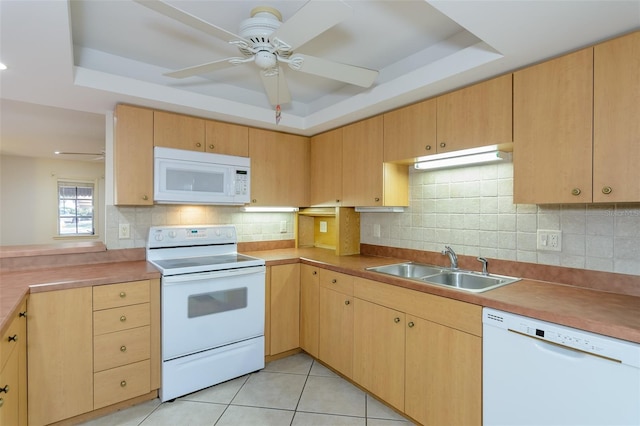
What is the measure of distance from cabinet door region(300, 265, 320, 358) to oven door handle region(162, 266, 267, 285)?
395mm

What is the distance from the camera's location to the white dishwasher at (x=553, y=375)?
1.19m

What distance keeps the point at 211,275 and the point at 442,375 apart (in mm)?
1648

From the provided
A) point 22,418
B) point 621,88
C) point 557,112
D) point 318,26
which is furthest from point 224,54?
point 22,418

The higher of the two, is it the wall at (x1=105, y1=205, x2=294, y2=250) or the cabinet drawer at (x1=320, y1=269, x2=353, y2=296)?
the wall at (x1=105, y1=205, x2=294, y2=250)

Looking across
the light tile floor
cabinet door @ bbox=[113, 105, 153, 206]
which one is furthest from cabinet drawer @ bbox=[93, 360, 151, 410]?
cabinet door @ bbox=[113, 105, 153, 206]

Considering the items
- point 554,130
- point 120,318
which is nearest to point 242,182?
point 120,318

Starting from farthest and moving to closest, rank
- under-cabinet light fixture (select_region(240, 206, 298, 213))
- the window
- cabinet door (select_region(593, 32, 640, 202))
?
1. the window
2. under-cabinet light fixture (select_region(240, 206, 298, 213))
3. cabinet door (select_region(593, 32, 640, 202))

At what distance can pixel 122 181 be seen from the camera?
238 cm

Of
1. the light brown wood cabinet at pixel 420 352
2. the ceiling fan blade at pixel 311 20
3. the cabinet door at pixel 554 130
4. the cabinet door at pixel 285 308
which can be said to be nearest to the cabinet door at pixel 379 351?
the light brown wood cabinet at pixel 420 352

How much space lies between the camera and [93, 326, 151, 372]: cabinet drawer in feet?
6.58

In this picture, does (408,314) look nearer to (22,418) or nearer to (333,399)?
(333,399)

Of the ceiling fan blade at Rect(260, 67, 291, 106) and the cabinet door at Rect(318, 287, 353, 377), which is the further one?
the cabinet door at Rect(318, 287, 353, 377)

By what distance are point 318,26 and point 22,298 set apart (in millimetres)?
1978

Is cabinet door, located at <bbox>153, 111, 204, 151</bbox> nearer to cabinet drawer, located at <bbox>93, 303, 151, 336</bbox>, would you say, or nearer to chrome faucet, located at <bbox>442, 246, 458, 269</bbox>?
cabinet drawer, located at <bbox>93, 303, 151, 336</bbox>
